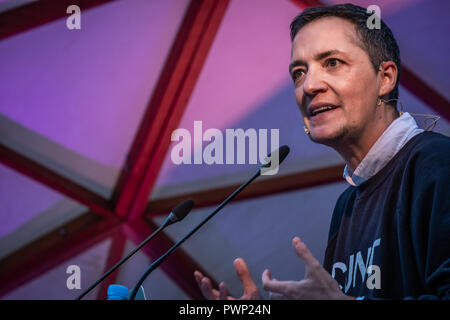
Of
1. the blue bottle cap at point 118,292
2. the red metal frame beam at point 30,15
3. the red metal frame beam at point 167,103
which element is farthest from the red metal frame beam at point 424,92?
the blue bottle cap at point 118,292

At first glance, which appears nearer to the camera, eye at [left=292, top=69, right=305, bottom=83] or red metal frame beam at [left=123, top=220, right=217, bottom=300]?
eye at [left=292, top=69, right=305, bottom=83]

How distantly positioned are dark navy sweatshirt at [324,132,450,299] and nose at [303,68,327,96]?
33 centimetres

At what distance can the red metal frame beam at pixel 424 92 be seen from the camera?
408 centimetres

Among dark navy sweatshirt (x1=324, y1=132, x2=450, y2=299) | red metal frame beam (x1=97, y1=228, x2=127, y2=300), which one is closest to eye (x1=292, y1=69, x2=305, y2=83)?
dark navy sweatshirt (x1=324, y1=132, x2=450, y2=299)

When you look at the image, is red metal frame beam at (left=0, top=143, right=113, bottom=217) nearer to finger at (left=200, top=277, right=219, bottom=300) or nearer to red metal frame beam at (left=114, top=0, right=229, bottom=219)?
red metal frame beam at (left=114, top=0, right=229, bottom=219)

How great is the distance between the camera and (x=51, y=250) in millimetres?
4656

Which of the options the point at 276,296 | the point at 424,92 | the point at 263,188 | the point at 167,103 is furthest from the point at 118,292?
the point at 424,92

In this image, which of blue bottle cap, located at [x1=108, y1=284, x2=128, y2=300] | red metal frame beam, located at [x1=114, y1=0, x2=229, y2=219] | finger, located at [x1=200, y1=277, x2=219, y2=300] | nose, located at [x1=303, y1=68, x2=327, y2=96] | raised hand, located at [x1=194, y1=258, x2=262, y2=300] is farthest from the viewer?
red metal frame beam, located at [x1=114, y1=0, x2=229, y2=219]

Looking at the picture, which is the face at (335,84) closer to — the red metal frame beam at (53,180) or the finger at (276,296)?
the finger at (276,296)

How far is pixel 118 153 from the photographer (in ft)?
14.9

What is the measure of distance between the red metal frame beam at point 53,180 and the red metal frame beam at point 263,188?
0.43 meters

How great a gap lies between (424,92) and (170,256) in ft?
8.25

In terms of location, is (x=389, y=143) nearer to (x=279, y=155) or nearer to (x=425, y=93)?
(x=279, y=155)

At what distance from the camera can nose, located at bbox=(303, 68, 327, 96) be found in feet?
6.01
